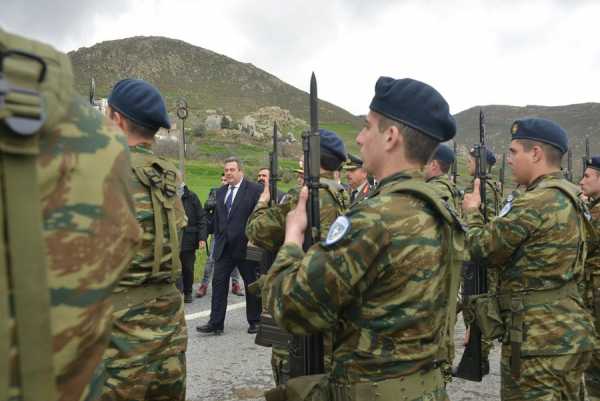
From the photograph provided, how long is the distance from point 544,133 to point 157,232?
2.30 meters

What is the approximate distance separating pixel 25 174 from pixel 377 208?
113 centimetres

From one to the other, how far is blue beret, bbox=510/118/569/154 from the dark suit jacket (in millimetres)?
3736

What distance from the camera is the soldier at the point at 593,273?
3.89 meters

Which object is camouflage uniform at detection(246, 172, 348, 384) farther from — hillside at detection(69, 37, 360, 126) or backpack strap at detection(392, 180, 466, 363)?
hillside at detection(69, 37, 360, 126)

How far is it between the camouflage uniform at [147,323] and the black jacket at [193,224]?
4945 mm

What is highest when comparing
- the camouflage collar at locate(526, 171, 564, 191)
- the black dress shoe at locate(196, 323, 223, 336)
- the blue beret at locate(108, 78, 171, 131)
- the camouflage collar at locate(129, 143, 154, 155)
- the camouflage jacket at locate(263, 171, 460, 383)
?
the blue beret at locate(108, 78, 171, 131)

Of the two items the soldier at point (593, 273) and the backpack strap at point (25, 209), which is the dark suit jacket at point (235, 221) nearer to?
the soldier at point (593, 273)

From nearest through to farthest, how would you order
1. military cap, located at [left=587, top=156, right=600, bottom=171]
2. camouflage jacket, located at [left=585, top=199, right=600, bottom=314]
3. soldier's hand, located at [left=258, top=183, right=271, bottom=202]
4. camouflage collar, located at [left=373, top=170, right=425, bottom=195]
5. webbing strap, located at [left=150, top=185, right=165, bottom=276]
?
camouflage collar, located at [left=373, top=170, right=425, bottom=195], webbing strap, located at [left=150, top=185, right=165, bottom=276], soldier's hand, located at [left=258, top=183, right=271, bottom=202], camouflage jacket, located at [left=585, top=199, right=600, bottom=314], military cap, located at [left=587, top=156, right=600, bottom=171]

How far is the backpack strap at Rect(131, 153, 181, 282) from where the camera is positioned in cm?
248

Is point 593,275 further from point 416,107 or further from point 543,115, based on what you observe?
point 543,115

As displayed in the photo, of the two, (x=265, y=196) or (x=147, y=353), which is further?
(x=265, y=196)

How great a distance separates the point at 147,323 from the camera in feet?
8.05

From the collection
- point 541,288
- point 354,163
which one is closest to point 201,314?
point 354,163

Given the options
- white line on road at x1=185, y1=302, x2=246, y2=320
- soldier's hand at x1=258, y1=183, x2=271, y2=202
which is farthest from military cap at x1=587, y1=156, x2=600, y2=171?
white line on road at x1=185, y1=302, x2=246, y2=320
